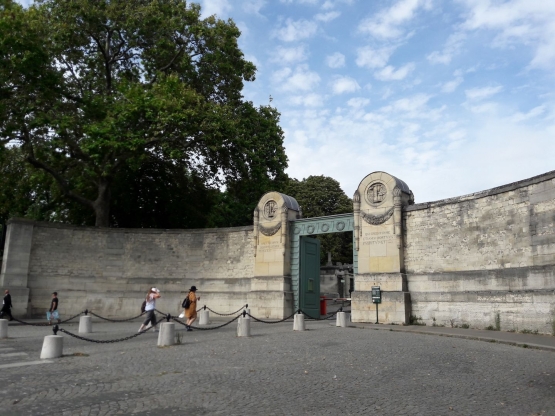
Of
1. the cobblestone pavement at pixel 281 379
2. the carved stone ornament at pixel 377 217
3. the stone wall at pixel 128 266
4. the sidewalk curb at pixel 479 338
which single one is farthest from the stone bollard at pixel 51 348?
the stone wall at pixel 128 266

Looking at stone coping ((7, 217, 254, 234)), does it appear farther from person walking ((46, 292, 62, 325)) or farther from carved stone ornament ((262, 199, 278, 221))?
person walking ((46, 292, 62, 325))

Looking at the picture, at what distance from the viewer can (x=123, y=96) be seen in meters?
21.1

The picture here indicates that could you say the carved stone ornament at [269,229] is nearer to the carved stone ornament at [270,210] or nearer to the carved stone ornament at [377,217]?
the carved stone ornament at [270,210]

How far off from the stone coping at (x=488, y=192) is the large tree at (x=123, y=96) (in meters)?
8.83

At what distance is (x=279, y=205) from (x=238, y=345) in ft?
32.5

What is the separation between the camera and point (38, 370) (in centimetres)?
784

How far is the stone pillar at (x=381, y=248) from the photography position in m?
16.2

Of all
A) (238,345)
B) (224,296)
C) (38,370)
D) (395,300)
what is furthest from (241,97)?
(38,370)

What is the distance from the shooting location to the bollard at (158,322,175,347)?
10.8 meters

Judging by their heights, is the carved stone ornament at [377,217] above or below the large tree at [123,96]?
below

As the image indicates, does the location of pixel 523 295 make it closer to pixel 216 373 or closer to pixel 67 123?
pixel 216 373

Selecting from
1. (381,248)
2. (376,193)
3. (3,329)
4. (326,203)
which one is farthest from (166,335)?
(326,203)

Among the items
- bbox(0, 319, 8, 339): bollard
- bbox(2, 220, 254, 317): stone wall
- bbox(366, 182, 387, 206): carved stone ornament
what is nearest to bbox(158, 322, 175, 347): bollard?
bbox(0, 319, 8, 339): bollard

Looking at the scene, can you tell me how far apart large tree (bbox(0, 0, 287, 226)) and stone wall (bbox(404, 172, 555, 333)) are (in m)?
9.60
